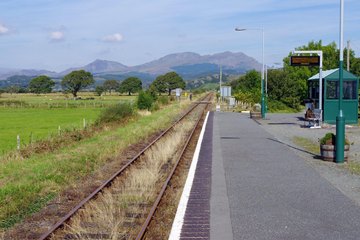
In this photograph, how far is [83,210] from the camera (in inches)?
350

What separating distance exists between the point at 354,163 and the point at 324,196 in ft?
15.7

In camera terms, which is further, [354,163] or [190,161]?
[190,161]

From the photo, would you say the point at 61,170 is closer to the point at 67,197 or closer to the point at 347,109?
the point at 67,197

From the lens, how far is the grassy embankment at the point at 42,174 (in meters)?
9.59

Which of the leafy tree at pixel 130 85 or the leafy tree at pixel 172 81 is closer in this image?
the leafy tree at pixel 130 85

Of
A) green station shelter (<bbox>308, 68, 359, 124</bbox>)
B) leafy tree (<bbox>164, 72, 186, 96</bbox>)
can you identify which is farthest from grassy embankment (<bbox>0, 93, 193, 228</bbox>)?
leafy tree (<bbox>164, 72, 186, 96</bbox>)

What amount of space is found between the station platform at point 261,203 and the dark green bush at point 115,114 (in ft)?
60.5

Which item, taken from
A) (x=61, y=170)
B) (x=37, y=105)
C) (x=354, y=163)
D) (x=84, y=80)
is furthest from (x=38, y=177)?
(x=84, y=80)

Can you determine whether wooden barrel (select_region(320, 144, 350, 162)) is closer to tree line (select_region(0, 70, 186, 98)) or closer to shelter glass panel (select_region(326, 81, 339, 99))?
shelter glass panel (select_region(326, 81, 339, 99))

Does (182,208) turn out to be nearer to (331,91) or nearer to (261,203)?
(261,203)

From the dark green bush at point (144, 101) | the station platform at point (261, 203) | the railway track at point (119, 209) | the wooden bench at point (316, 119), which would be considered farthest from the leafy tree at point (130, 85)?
the railway track at point (119, 209)

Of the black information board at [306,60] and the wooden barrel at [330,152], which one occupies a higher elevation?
the black information board at [306,60]

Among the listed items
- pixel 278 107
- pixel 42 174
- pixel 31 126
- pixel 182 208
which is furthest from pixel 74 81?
pixel 182 208

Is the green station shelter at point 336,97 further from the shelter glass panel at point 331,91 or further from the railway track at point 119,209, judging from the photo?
the railway track at point 119,209
